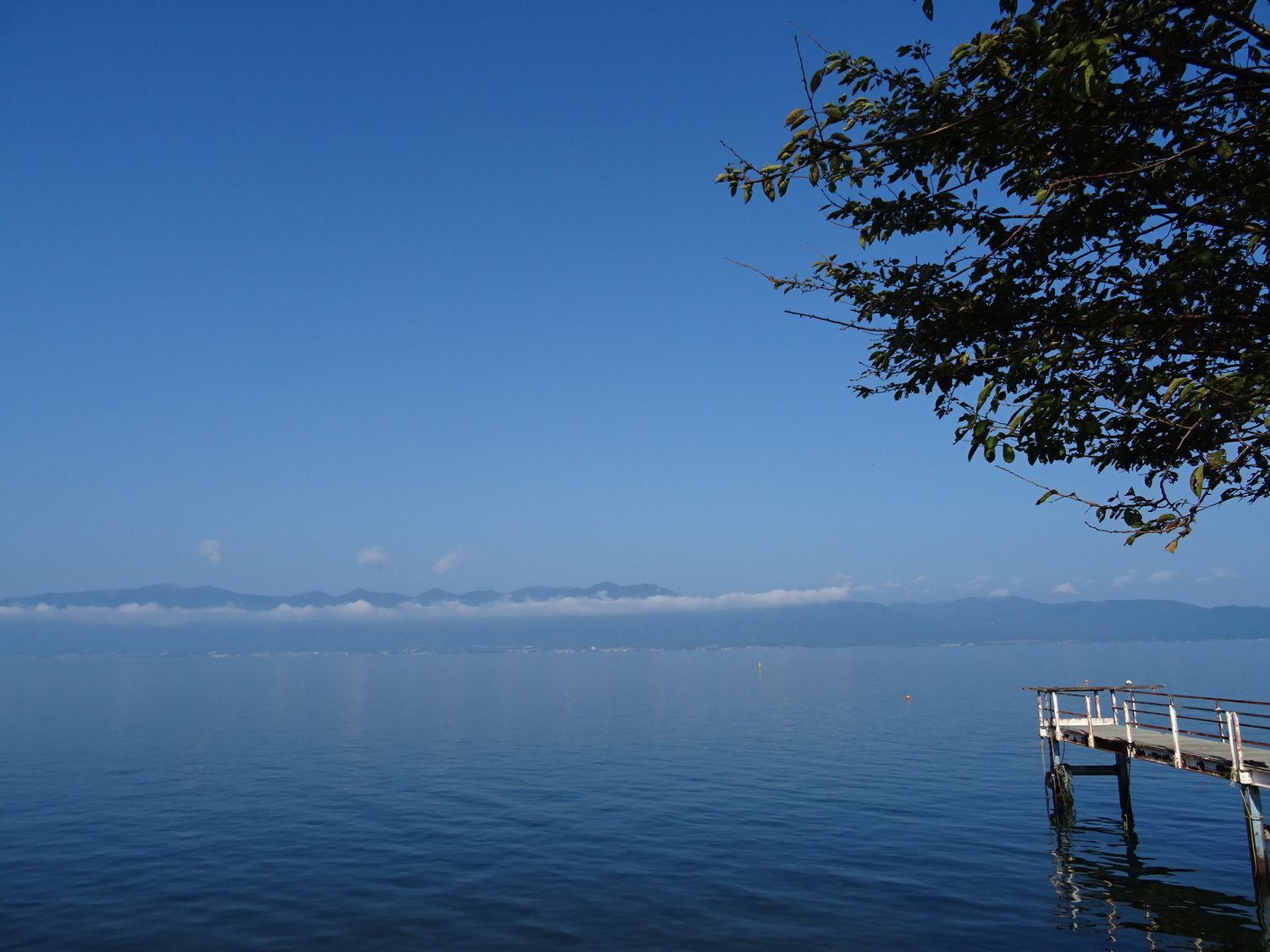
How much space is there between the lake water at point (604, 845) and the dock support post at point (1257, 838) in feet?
2.88

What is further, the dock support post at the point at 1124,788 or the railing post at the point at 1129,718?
the dock support post at the point at 1124,788

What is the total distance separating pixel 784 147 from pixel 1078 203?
14.3ft

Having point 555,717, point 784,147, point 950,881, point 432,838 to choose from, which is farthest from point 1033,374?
point 555,717

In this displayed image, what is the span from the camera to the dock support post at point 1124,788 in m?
31.4

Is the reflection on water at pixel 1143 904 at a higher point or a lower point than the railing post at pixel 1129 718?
lower

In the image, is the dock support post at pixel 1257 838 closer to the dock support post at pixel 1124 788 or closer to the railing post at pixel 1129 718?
the railing post at pixel 1129 718

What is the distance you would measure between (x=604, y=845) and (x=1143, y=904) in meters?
16.2

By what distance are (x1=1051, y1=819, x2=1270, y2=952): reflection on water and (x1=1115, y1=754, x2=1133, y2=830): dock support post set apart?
2439 mm

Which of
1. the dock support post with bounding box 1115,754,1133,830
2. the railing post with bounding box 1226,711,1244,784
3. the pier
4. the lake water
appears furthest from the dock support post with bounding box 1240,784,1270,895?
the dock support post with bounding box 1115,754,1133,830

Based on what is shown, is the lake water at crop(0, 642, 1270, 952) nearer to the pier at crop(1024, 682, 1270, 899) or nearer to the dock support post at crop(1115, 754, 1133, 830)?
the dock support post at crop(1115, 754, 1133, 830)

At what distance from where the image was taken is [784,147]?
10969 mm

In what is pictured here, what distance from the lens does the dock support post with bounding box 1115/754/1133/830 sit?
31.4 metres

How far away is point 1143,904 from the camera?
2267 cm

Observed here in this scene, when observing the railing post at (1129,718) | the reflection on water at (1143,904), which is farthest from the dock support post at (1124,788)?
the reflection on water at (1143,904)
